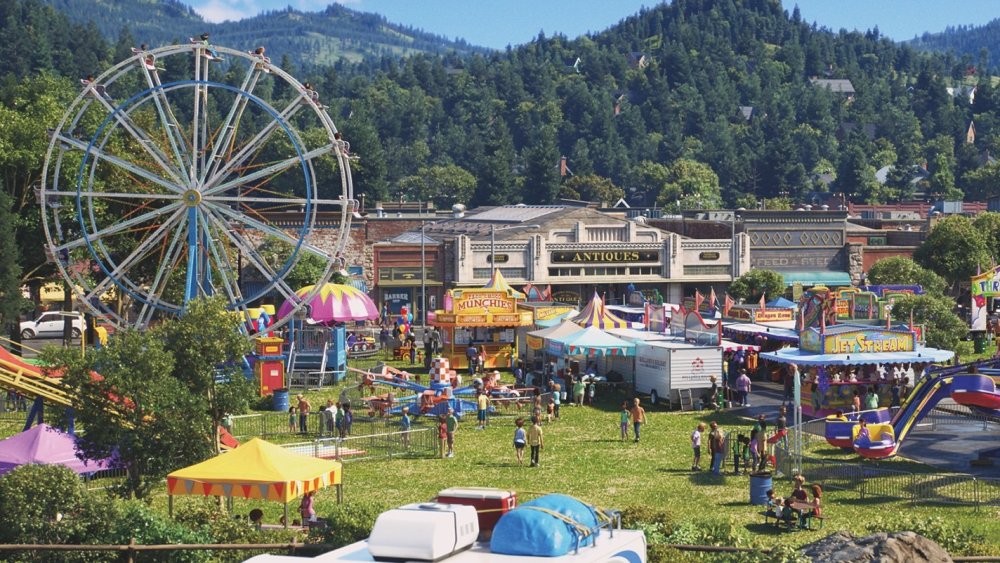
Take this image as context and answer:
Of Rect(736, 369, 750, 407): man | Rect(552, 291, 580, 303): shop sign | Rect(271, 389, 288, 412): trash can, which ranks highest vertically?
Rect(552, 291, 580, 303): shop sign

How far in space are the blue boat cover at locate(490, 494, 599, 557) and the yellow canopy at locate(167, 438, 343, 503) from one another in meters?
9.92

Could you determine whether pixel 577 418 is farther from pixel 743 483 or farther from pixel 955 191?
pixel 955 191

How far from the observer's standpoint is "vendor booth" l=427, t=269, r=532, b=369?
52500mm

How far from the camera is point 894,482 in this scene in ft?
94.3

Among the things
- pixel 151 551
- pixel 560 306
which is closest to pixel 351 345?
pixel 560 306

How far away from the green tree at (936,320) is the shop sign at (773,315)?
15.0 feet

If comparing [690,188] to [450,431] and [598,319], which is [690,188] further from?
[450,431]

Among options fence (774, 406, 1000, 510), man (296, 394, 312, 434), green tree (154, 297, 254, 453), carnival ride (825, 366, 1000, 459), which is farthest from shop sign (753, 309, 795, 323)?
green tree (154, 297, 254, 453)

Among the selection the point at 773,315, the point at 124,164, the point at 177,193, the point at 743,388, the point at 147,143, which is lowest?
the point at 743,388

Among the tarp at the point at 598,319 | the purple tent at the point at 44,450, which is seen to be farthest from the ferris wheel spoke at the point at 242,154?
the purple tent at the point at 44,450

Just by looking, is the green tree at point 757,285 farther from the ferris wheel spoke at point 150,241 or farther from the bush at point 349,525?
the bush at point 349,525

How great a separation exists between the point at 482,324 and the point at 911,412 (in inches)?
887

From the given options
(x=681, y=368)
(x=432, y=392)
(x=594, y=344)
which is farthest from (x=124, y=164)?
(x=681, y=368)

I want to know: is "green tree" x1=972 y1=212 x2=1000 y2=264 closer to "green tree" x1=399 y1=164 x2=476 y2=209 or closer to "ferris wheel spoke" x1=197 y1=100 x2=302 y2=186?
"ferris wheel spoke" x1=197 y1=100 x2=302 y2=186
